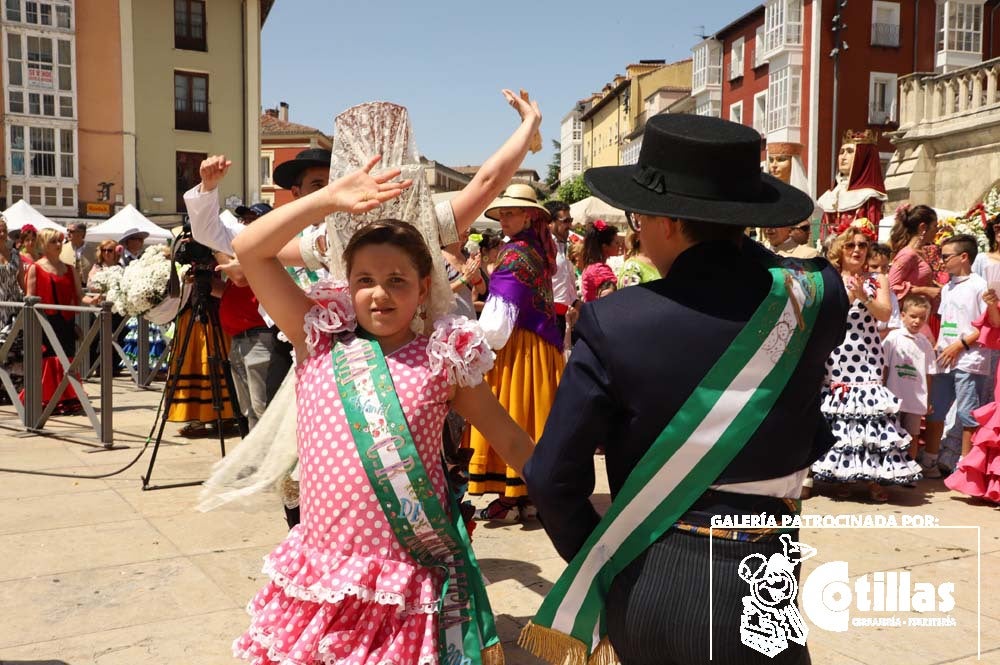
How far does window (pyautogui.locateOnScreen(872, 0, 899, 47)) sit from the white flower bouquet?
3201cm

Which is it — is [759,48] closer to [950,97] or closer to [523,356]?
[950,97]

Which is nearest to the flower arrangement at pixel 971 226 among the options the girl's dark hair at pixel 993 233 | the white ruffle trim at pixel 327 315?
the girl's dark hair at pixel 993 233

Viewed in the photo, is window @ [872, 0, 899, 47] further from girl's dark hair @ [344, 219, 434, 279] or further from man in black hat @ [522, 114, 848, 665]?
man in black hat @ [522, 114, 848, 665]

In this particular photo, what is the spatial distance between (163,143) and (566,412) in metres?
37.0

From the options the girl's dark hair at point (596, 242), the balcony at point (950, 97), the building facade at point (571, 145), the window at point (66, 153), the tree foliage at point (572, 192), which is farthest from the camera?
the building facade at point (571, 145)

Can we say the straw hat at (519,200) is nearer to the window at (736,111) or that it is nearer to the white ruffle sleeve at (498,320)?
the white ruffle sleeve at (498,320)

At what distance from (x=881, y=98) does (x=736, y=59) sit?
812cm

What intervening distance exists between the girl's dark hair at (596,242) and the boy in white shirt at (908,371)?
3.60m

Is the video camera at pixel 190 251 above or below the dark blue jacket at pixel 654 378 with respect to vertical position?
above

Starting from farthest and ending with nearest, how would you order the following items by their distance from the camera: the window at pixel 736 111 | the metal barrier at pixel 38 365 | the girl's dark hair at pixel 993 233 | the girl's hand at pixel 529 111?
the window at pixel 736 111 → the metal barrier at pixel 38 365 → the girl's dark hair at pixel 993 233 → the girl's hand at pixel 529 111

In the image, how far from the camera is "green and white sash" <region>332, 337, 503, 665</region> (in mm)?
2523

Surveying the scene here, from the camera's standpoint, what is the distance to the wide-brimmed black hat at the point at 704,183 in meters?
1.89
